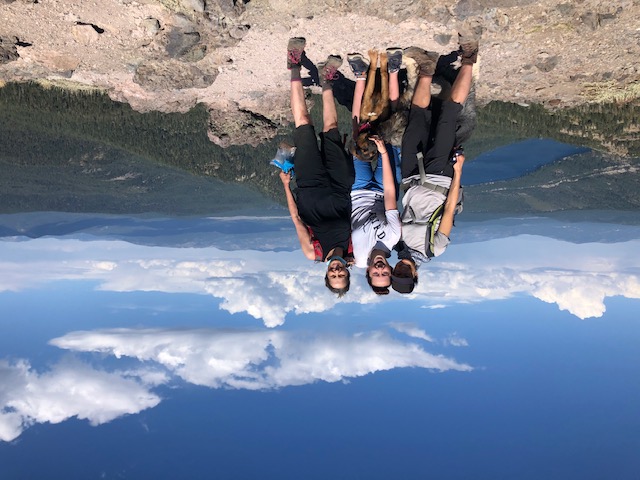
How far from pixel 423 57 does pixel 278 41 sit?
4.84 m

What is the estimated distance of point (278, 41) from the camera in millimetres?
14789

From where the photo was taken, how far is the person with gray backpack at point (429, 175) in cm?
945

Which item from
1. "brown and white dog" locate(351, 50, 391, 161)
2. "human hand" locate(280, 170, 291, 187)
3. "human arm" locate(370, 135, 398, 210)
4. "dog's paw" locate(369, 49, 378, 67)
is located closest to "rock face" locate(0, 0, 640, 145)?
"dog's paw" locate(369, 49, 378, 67)

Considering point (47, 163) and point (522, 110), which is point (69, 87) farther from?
point (522, 110)

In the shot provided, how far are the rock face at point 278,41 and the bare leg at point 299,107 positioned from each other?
143 inches

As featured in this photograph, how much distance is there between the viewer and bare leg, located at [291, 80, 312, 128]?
36.0 feet

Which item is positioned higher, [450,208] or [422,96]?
[422,96]

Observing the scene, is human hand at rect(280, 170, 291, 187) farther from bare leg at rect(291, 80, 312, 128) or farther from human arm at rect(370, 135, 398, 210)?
human arm at rect(370, 135, 398, 210)

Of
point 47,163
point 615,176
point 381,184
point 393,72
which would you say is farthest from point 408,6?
point 47,163

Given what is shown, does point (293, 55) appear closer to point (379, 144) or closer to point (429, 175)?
point (379, 144)

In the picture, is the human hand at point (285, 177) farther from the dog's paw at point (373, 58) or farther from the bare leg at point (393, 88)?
the dog's paw at point (373, 58)

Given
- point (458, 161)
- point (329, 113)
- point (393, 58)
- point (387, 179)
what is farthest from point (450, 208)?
point (393, 58)

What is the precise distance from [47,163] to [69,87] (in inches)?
299

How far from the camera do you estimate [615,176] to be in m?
19.1
